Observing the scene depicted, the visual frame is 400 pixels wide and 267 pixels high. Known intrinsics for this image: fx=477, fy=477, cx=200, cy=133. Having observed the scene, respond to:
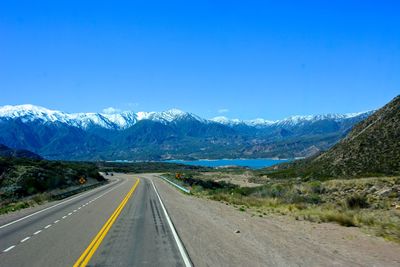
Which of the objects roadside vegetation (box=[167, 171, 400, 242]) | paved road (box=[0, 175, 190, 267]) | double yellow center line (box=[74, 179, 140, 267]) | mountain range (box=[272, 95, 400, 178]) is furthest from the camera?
mountain range (box=[272, 95, 400, 178])

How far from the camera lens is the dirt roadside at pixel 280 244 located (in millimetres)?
10664

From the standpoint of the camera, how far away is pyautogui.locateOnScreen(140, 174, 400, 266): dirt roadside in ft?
35.0

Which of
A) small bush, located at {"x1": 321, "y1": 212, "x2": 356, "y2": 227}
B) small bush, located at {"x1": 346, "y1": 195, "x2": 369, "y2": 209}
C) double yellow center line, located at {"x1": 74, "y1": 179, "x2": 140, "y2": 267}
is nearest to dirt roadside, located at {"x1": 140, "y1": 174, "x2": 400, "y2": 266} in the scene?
small bush, located at {"x1": 321, "y1": 212, "x2": 356, "y2": 227}

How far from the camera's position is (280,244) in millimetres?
12961

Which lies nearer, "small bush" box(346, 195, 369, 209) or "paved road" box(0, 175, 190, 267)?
"paved road" box(0, 175, 190, 267)

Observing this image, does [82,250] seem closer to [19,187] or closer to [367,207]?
[367,207]

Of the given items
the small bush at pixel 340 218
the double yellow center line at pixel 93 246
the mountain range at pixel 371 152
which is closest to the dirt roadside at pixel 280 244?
the small bush at pixel 340 218

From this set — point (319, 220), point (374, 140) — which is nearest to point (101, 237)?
point (319, 220)

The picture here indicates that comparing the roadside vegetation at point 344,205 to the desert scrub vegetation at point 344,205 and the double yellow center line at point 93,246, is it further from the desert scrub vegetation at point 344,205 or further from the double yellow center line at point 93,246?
the double yellow center line at point 93,246

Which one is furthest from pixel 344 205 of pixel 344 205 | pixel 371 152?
pixel 371 152

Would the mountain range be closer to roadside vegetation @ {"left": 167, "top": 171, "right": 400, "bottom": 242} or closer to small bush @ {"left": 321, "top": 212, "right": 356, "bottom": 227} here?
roadside vegetation @ {"left": 167, "top": 171, "right": 400, "bottom": 242}

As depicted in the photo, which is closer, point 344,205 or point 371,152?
point 344,205

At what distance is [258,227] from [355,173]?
145ft

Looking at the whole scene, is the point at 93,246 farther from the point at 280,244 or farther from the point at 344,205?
the point at 344,205
